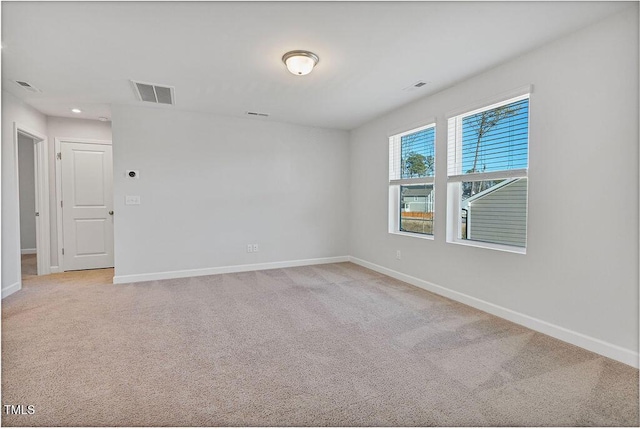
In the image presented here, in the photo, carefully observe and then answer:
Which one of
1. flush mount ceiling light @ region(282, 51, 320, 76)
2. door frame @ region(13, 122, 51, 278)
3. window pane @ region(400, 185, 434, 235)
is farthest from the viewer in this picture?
door frame @ region(13, 122, 51, 278)

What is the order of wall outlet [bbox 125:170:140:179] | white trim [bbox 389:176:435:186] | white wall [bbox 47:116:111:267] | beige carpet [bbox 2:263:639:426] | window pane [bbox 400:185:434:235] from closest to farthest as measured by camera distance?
beige carpet [bbox 2:263:639:426] < white trim [bbox 389:176:435:186] < window pane [bbox 400:185:434:235] < wall outlet [bbox 125:170:140:179] < white wall [bbox 47:116:111:267]

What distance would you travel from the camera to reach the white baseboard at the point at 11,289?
3.59 meters

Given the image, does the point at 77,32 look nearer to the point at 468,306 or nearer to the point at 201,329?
the point at 201,329

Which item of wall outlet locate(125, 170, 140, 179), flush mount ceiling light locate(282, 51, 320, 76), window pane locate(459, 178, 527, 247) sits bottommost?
window pane locate(459, 178, 527, 247)

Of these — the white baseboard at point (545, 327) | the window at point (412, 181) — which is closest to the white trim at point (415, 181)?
the window at point (412, 181)

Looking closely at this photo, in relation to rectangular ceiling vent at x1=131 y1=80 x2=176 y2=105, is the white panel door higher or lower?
lower

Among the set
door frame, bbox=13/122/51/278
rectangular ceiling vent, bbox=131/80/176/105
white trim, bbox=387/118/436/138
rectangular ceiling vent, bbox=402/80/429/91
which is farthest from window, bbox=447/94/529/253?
door frame, bbox=13/122/51/278

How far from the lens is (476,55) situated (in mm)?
2740

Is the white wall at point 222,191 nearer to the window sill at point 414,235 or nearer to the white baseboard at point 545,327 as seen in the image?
the window sill at point 414,235

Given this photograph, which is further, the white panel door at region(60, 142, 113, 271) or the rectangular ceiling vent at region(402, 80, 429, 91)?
the white panel door at region(60, 142, 113, 271)

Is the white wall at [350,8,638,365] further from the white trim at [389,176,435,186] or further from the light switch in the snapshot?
the light switch

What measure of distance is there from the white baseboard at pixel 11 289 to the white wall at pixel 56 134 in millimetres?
1085

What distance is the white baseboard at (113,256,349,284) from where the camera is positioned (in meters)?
4.30

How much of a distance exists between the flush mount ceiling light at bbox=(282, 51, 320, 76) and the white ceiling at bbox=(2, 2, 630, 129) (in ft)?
0.27
